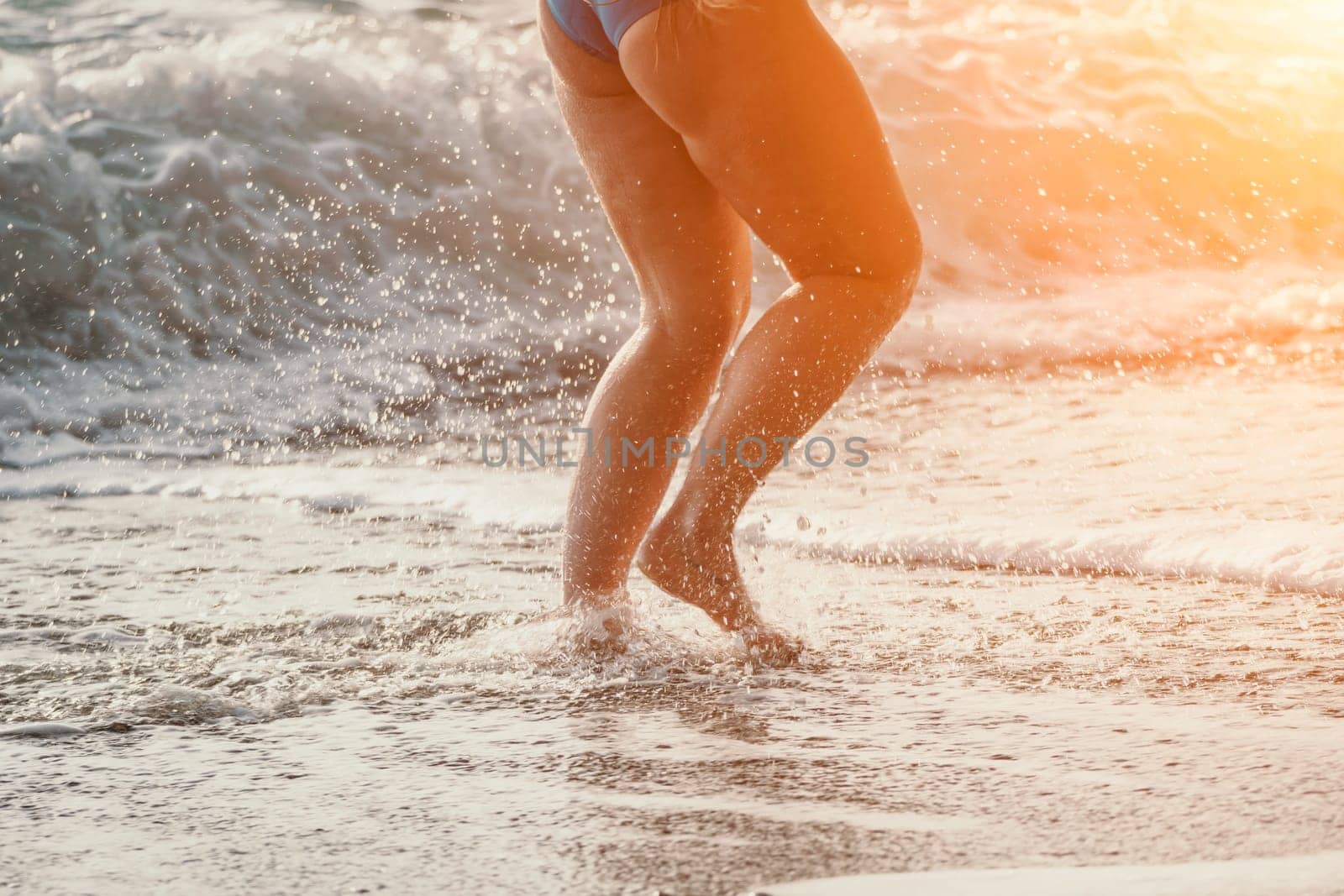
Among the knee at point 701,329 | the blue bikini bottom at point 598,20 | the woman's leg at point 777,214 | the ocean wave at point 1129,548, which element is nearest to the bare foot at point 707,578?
the woman's leg at point 777,214

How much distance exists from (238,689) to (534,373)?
157 inches

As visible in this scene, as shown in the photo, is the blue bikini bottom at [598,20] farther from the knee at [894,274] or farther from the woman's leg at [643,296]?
the knee at [894,274]

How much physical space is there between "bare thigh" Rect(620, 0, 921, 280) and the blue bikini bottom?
16 mm

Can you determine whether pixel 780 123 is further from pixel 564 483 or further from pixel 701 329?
pixel 564 483

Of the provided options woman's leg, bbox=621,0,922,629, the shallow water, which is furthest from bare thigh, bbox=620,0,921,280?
the shallow water

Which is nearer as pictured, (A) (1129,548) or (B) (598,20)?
(B) (598,20)

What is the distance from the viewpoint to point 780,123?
48.8 inches

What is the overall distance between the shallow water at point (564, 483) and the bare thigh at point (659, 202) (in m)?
0.33

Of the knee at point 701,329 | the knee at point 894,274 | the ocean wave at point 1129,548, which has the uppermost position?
the knee at point 894,274

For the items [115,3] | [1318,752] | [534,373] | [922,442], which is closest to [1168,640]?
[1318,752]

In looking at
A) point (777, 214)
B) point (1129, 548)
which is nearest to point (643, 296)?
point (777, 214)

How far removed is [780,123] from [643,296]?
0.87ft

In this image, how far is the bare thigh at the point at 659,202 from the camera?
4.48ft

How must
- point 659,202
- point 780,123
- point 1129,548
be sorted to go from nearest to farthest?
point 780,123, point 659,202, point 1129,548
